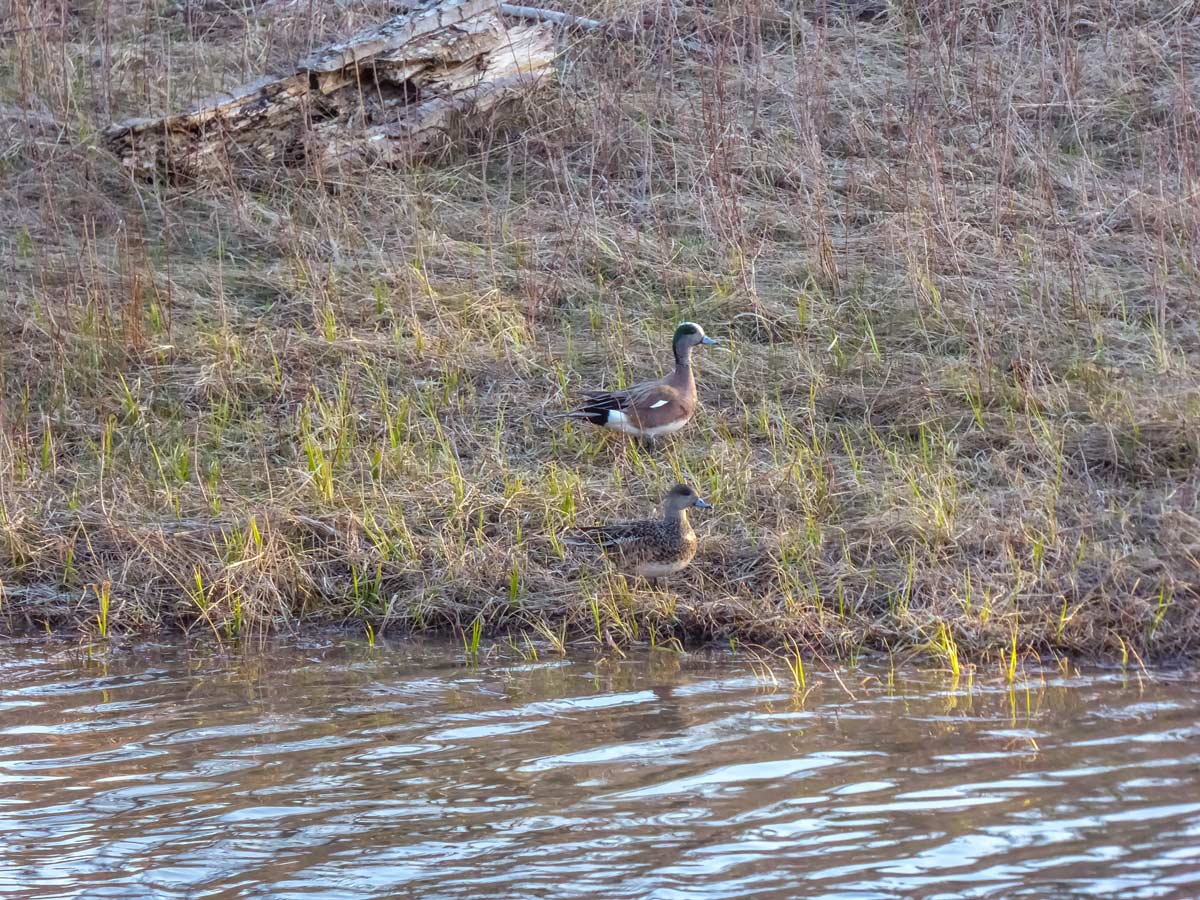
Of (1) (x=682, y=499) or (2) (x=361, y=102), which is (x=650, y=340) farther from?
(2) (x=361, y=102)

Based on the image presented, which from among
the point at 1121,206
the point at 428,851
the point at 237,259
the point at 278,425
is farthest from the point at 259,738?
the point at 1121,206

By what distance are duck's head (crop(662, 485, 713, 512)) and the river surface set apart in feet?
2.39

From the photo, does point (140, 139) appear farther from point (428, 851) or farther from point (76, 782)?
point (428, 851)

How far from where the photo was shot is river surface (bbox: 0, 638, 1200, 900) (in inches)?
142

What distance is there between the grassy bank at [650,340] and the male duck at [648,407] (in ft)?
0.51

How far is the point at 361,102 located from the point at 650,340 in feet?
7.32

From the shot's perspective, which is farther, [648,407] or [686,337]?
[686,337]

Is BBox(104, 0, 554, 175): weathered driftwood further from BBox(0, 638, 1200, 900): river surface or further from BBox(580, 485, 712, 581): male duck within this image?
BBox(0, 638, 1200, 900): river surface

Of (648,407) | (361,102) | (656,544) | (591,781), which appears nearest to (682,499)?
(656,544)

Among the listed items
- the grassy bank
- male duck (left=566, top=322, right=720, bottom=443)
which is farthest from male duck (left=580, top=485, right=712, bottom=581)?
male duck (left=566, top=322, right=720, bottom=443)

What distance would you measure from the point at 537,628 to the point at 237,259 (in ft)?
12.6

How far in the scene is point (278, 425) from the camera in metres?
7.14

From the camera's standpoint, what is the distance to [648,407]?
21.8 feet

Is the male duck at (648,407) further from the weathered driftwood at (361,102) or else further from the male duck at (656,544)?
the weathered driftwood at (361,102)
